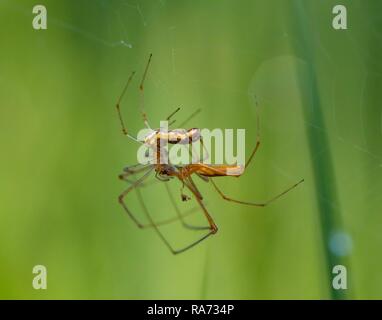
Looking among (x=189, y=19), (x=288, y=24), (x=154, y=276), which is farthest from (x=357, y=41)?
(x=154, y=276)

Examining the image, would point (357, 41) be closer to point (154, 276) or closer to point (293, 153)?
point (293, 153)

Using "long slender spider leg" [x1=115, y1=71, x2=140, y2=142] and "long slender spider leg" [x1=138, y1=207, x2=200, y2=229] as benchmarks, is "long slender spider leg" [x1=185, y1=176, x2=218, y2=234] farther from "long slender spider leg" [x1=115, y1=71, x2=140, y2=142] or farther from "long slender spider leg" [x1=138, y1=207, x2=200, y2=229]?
"long slender spider leg" [x1=115, y1=71, x2=140, y2=142]

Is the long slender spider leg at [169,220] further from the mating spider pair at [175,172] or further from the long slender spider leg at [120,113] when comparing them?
the long slender spider leg at [120,113]

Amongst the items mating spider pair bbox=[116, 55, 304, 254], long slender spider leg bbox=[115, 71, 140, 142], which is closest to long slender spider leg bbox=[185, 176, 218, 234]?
mating spider pair bbox=[116, 55, 304, 254]

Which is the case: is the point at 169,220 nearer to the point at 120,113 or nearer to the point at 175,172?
the point at 175,172

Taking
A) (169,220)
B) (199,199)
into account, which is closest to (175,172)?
(199,199)

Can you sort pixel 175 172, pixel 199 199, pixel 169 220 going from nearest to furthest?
pixel 169 220, pixel 199 199, pixel 175 172
